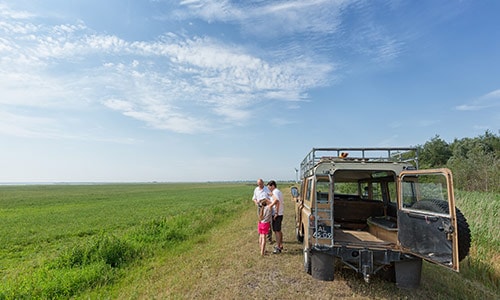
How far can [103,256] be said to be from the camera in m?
8.21

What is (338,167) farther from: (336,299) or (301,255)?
(301,255)

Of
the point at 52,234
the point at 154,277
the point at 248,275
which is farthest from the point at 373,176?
the point at 52,234

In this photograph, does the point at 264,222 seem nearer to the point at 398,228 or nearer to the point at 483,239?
the point at 398,228

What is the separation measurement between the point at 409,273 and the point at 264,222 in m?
3.52

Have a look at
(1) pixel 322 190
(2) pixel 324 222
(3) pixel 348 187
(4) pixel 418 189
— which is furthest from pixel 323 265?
(3) pixel 348 187

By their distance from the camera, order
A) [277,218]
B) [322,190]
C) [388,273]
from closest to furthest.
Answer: [322,190] < [388,273] < [277,218]

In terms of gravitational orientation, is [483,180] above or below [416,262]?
above

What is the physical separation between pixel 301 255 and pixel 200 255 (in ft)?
9.68

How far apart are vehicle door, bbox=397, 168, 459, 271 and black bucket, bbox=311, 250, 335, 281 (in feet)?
4.13

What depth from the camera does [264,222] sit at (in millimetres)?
7531

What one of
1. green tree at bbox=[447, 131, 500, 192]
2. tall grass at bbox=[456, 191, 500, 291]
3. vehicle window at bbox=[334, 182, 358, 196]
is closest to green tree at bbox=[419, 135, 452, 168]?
green tree at bbox=[447, 131, 500, 192]

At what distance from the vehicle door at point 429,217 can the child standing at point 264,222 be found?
3.39 meters

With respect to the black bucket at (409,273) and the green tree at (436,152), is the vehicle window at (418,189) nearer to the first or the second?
the black bucket at (409,273)

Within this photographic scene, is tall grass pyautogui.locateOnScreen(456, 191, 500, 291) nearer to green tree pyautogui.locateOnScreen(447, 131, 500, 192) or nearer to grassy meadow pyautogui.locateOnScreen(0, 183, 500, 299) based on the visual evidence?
grassy meadow pyautogui.locateOnScreen(0, 183, 500, 299)
